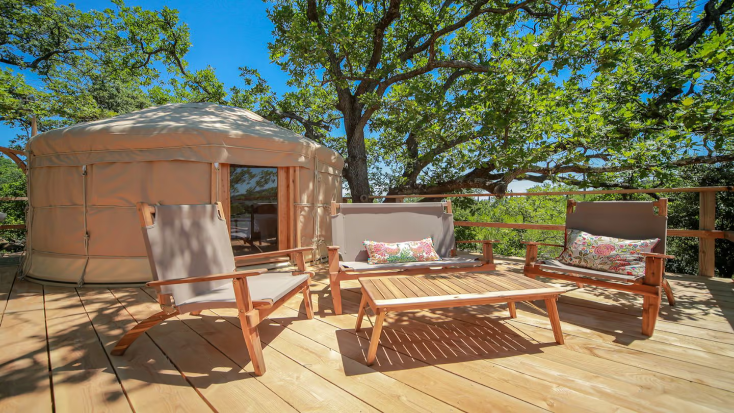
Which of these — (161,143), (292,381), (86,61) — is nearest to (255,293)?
(292,381)

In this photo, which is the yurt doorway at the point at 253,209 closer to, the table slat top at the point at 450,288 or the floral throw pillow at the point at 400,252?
the floral throw pillow at the point at 400,252

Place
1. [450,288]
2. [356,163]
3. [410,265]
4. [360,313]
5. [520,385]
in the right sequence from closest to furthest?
[520,385] → [450,288] → [360,313] → [410,265] → [356,163]

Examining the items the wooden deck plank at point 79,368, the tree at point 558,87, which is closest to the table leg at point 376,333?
the wooden deck plank at point 79,368

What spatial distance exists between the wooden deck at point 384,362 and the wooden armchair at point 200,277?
0.22 metres

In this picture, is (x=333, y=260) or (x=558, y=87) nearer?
(x=333, y=260)

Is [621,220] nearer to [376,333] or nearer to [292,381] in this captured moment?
[376,333]

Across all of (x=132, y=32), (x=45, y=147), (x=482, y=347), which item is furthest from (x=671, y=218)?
(x=132, y=32)

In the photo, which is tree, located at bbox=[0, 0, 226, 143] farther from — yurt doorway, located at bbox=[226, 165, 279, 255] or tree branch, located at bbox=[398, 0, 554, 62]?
tree branch, located at bbox=[398, 0, 554, 62]

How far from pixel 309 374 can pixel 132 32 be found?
9009 mm

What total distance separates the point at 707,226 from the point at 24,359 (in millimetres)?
5810

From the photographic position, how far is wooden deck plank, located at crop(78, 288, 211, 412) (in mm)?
1424

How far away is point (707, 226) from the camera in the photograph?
3.39 metres

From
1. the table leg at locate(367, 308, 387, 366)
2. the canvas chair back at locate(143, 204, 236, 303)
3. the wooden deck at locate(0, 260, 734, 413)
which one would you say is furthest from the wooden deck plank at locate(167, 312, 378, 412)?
the canvas chair back at locate(143, 204, 236, 303)

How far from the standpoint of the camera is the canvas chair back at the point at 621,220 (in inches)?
103
